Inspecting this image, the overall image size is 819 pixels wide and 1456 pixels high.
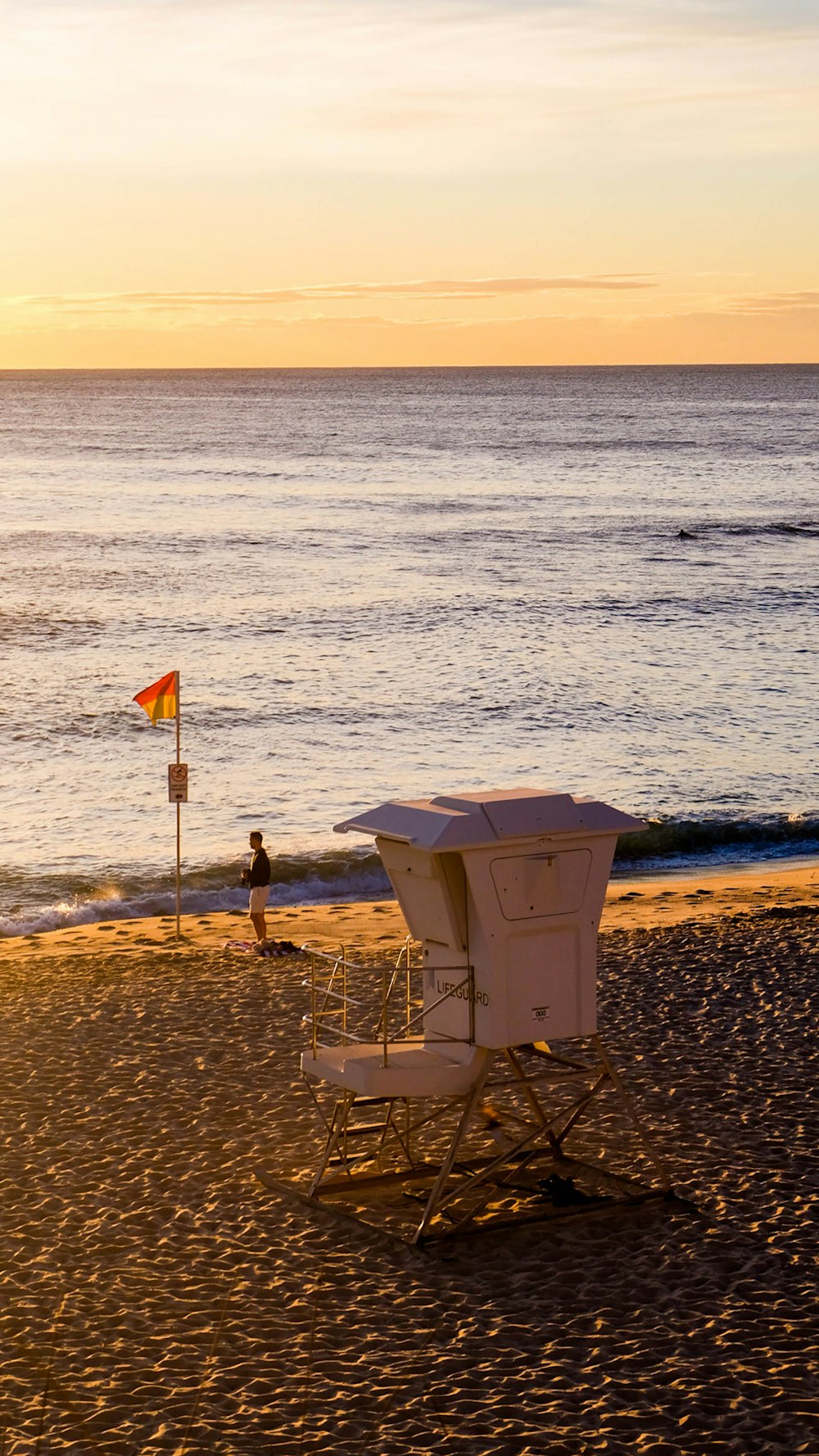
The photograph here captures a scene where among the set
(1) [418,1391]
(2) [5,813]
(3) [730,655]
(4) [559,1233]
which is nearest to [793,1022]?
(4) [559,1233]

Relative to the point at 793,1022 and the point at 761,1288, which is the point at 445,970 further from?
the point at 793,1022

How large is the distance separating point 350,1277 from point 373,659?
32.0 metres

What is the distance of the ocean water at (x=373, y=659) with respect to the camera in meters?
26.0

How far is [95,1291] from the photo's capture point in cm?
906

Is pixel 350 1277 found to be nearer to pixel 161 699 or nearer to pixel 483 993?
pixel 483 993

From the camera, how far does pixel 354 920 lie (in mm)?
20812

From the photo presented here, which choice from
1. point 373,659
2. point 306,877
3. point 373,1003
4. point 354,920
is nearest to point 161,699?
point 354,920

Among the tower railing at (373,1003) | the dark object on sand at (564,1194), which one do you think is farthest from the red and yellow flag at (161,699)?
the dark object on sand at (564,1194)

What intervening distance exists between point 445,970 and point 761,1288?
2.66 meters

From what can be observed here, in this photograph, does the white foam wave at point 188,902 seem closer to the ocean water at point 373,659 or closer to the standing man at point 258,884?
the ocean water at point 373,659

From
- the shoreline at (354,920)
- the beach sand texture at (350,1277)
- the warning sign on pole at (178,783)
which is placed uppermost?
the warning sign on pole at (178,783)

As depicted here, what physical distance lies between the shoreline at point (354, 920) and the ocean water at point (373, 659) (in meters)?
1.02

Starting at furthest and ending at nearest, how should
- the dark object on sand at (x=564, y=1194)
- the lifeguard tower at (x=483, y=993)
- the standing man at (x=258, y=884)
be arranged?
the standing man at (x=258, y=884)
the dark object on sand at (x=564, y=1194)
the lifeguard tower at (x=483, y=993)

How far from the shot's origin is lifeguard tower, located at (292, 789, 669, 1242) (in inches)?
376
